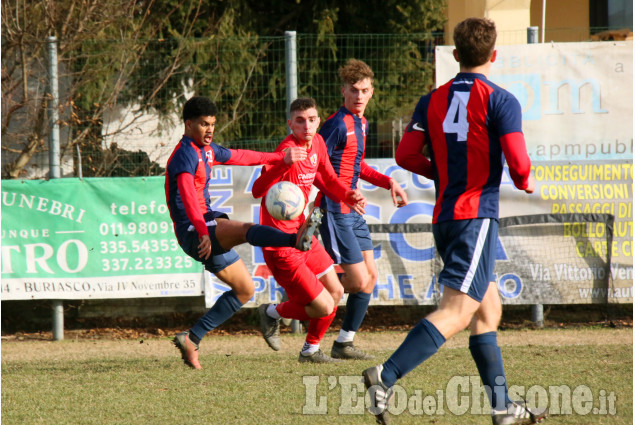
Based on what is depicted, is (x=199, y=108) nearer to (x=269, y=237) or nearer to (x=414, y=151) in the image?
(x=269, y=237)

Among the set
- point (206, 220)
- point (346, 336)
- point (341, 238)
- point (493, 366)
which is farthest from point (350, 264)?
point (493, 366)

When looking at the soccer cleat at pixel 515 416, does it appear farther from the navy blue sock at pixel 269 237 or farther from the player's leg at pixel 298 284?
the player's leg at pixel 298 284

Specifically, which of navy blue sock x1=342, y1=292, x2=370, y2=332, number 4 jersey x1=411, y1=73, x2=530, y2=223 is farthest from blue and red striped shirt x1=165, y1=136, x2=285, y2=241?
number 4 jersey x1=411, y1=73, x2=530, y2=223

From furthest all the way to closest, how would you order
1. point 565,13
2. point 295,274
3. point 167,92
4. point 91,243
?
point 565,13 → point 167,92 → point 91,243 → point 295,274

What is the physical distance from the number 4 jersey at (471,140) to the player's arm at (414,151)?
0.35 ft

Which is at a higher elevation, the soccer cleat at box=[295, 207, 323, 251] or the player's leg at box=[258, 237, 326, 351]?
the soccer cleat at box=[295, 207, 323, 251]

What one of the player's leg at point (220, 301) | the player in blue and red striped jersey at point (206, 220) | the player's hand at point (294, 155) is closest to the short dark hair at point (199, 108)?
the player in blue and red striped jersey at point (206, 220)

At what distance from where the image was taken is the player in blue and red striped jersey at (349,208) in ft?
21.9

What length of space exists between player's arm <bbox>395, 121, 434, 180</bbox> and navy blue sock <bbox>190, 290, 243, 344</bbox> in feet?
8.14

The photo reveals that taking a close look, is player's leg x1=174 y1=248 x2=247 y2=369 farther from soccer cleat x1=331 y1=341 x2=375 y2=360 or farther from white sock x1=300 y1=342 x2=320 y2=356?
soccer cleat x1=331 y1=341 x2=375 y2=360

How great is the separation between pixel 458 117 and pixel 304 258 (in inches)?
90.7

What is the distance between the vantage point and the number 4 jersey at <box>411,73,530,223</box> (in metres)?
4.00

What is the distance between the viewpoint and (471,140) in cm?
406

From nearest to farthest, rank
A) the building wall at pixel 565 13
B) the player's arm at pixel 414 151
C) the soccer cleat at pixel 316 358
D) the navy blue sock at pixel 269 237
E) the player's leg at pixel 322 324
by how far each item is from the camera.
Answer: the player's arm at pixel 414 151 < the navy blue sock at pixel 269 237 < the player's leg at pixel 322 324 < the soccer cleat at pixel 316 358 < the building wall at pixel 565 13
